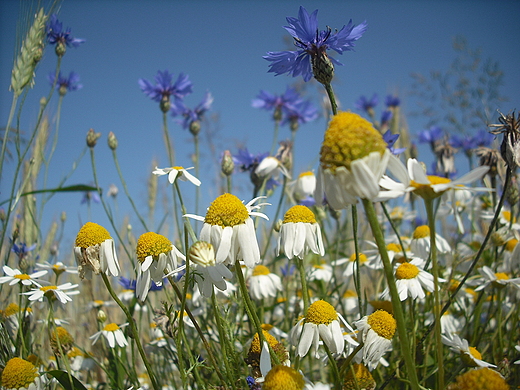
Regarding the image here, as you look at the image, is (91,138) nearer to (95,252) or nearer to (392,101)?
(95,252)

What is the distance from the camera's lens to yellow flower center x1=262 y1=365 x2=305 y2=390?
27.5 inches

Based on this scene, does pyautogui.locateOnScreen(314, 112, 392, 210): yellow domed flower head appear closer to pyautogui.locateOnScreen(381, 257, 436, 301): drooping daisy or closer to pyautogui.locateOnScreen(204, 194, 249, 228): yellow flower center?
pyautogui.locateOnScreen(204, 194, 249, 228): yellow flower center

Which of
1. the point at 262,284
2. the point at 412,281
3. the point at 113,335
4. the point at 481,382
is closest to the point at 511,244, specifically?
the point at 412,281

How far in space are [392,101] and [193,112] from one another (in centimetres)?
266

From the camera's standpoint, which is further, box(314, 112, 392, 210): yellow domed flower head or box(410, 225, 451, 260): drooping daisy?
box(410, 225, 451, 260): drooping daisy

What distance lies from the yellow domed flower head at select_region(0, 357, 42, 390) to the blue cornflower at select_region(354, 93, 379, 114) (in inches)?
145

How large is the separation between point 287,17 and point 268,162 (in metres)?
0.90

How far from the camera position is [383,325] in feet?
3.25

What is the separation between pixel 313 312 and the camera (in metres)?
0.95

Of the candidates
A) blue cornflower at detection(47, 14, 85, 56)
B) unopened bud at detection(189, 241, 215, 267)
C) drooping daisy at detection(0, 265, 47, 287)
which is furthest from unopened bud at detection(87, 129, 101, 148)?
unopened bud at detection(189, 241, 215, 267)

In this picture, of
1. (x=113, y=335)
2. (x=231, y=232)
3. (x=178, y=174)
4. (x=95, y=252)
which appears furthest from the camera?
(x=113, y=335)

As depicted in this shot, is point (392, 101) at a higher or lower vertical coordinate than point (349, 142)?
higher

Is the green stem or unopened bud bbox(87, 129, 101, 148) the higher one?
unopened bud bbox(87, 129, 101, 148)

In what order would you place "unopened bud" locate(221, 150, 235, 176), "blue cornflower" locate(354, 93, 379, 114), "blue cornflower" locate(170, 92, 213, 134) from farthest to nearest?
1. "blue cornflower" locate(354, 93, 379, 114)
2. "blue cornflower" locate(170, 92, 213, 134)
3. "unopened bud" locate(221, 150, 235, 176)
